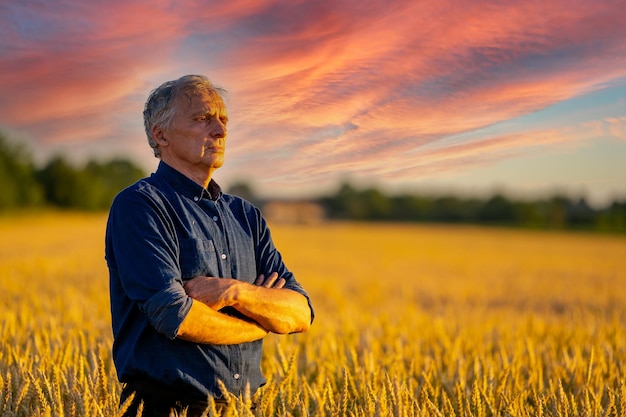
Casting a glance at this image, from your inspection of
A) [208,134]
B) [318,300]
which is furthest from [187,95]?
[318,300]

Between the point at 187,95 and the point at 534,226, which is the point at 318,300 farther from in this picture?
the point at 534,226

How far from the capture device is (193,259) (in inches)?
106

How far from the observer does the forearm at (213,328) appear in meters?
2.51

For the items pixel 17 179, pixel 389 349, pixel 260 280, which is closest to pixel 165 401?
pixel 260 280

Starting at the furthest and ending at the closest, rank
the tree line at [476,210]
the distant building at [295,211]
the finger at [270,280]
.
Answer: the distant building at [295,211], the tree line at [476,210], the finger at [270,280]

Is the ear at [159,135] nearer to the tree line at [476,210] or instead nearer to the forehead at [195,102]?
the forehead at [195,102]

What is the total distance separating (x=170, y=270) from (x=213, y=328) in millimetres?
277

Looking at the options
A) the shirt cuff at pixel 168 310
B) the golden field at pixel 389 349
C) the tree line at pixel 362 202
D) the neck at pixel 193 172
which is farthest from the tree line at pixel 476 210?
the shirt cuff at pixel 168 310

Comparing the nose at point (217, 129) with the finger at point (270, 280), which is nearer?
the nose at point (217, 129)

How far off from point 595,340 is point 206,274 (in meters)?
5.23

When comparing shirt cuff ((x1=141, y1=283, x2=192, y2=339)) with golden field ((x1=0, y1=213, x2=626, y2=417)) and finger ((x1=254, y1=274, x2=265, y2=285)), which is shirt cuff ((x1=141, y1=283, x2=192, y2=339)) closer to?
golden field ((x1=0, y1=213, x2=626, y2=417))

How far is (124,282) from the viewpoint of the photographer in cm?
258

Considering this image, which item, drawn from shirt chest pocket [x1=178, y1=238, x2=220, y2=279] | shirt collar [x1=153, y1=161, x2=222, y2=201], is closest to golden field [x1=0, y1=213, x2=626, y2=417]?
shirt chest pocket [x1=178, y1=238, x2=220, y2=279]

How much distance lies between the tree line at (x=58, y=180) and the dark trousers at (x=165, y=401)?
185 ft
